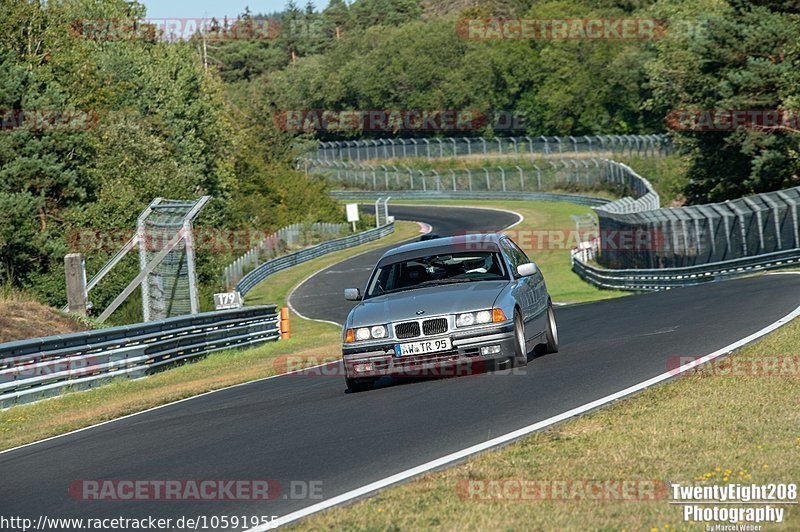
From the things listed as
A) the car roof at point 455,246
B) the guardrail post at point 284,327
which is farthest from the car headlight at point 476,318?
the guardrail post at point 284,327

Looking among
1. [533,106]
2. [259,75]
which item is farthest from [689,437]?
[259,75]

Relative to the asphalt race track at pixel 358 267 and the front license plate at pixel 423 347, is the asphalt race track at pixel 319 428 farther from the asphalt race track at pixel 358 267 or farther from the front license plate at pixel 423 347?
the asphalt race track at pixel 358 267

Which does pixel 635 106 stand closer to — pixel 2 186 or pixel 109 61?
pixel 109 61

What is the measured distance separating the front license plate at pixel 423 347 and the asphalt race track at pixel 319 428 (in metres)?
0.39

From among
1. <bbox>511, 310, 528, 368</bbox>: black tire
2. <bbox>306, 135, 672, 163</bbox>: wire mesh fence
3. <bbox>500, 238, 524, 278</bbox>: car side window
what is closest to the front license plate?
<bbox>511, 310, 528, 368</bbox>: black tire

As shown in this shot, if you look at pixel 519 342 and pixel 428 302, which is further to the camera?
pixel 519 342

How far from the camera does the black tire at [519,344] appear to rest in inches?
491

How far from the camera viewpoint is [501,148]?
96.1 meters

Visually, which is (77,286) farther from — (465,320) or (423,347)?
(465,320)

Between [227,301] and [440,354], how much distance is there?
606 inches

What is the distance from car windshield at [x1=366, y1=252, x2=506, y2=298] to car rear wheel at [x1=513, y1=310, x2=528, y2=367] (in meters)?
0.79

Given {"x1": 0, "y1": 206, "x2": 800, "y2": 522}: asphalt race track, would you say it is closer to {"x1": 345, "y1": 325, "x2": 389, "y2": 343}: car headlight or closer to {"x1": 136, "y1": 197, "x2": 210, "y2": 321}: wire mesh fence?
{"x1": 345, "y1": 325, "x2": 389, "y2": 343}: car headlight

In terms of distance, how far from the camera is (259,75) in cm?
17050

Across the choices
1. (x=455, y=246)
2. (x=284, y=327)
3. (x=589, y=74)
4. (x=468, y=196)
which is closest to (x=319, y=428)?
(x=455, y=246)
